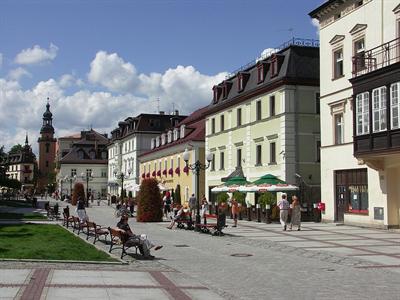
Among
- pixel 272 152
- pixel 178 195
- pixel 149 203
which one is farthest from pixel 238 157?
pixel 178 195

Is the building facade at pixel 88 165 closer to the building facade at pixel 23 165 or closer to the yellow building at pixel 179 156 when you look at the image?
the yellow building at pixel 179 156

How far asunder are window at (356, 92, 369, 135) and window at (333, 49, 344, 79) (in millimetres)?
4763

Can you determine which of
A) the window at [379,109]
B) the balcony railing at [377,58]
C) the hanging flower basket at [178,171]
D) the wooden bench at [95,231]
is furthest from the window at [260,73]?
the wooden bench at [95,231]

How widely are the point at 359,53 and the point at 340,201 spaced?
8.19 metres

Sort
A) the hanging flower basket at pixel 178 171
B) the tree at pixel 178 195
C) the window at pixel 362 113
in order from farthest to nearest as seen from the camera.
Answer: the hanging flower basket at pixel 178 171
the tree at pixel 178 195
the window at pixel 362 113

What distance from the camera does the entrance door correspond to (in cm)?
3155

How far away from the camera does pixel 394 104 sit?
2455cm

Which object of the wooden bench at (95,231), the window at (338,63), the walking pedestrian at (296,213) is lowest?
the wooden bench at (95,231)

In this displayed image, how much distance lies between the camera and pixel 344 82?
31.1 meters

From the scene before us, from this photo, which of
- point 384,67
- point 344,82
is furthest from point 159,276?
point 344,82

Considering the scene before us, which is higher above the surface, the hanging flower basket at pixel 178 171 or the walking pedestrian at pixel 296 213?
the hanging flower basket at pixel 178 171

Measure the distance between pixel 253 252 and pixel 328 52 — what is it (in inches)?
705

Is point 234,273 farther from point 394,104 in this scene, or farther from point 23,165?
point 23,165

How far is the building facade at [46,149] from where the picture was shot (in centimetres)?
16711
